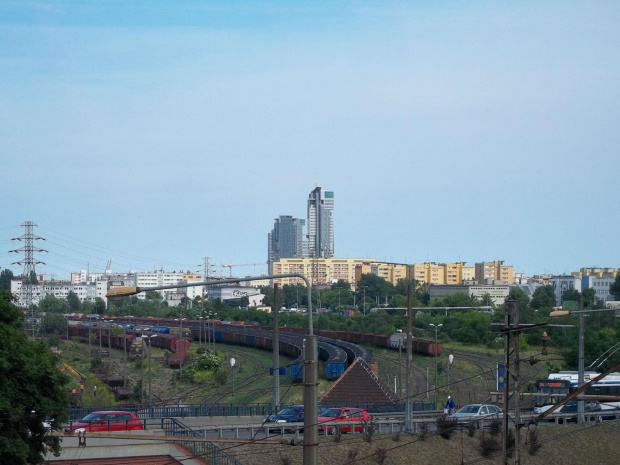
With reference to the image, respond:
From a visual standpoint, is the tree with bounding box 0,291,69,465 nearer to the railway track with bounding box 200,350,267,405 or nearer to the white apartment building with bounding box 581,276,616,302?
the railway track with bounding box 200,350,267,405

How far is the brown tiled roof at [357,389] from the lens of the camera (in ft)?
150

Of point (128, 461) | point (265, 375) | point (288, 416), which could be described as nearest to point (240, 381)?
point (265, 375)

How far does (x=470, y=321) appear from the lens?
88500mm

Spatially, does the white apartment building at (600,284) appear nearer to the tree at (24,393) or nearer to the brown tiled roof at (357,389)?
the brown tiled roof at (357,389)

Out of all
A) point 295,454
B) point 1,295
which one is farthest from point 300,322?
point 1,295

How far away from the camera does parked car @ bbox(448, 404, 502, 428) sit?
33531 mm

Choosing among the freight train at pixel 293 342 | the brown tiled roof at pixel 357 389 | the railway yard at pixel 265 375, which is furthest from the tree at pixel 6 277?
the brown tiled roof at pixel 357 389

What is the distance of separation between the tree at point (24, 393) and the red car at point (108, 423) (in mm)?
7235

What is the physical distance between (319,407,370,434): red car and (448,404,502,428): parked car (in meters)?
3.70

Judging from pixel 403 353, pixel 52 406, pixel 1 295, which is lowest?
pixel 403 353

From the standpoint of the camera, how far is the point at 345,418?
107 feet

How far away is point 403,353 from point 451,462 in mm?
45082

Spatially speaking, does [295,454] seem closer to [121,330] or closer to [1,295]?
[1,295]

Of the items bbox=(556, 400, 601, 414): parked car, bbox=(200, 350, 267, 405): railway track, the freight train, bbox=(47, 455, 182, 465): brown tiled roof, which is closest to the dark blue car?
bbox=(47, 455, 182, 465): brown tiled roof
